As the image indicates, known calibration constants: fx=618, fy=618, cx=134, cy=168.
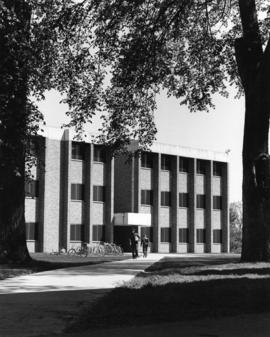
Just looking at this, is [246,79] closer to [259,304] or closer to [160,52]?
[160,52]

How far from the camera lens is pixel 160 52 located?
25000mm

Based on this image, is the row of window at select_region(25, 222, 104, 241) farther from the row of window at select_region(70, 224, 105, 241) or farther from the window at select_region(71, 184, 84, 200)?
the window at select_region(71, 184, 84, 200)

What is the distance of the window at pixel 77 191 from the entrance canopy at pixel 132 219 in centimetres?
406

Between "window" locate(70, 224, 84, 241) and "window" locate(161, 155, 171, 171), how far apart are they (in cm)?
1180

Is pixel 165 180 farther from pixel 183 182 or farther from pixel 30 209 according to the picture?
pixel 30 209

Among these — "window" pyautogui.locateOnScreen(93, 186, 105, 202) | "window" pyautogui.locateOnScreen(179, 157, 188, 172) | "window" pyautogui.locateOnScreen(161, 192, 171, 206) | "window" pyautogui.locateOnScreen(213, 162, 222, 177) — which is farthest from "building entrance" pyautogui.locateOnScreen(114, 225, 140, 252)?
"window" pyautogui.locateOnScreen(213, 162, 222, 177)

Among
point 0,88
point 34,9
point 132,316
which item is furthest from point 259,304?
point 34,9

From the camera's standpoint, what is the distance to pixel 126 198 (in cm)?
5606

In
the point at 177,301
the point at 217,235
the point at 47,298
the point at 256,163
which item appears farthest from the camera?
the point at 217,235

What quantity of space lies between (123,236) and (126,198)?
3.61m

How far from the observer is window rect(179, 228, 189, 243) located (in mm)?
59656

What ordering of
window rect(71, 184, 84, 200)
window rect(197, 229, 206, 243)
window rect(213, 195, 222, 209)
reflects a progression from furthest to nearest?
window rect(213, 195, 222, 209) < window rect(197, 229, 206, 243) < window rect(71, 184, 84, 200)

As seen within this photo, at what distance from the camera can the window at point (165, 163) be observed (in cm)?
5897

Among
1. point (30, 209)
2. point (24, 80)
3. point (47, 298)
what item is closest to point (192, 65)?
point (24, 80)
